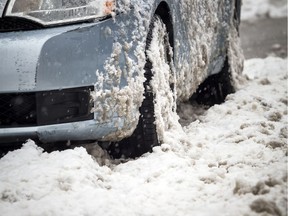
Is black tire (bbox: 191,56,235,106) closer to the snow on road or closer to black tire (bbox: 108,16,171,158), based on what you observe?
the snow on road

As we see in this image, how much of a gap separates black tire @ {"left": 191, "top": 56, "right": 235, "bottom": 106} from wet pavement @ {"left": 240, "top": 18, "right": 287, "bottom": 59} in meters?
3.70

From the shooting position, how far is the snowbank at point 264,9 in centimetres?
1468

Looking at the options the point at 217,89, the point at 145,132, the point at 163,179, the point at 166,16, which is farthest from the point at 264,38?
the point at 163,179

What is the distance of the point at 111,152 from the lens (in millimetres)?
3592

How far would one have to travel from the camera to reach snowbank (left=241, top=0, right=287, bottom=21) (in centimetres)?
1468

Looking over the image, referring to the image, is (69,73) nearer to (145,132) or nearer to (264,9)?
(145,132)

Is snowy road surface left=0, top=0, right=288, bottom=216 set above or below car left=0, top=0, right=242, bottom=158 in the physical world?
below

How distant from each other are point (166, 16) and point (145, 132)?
975 mm

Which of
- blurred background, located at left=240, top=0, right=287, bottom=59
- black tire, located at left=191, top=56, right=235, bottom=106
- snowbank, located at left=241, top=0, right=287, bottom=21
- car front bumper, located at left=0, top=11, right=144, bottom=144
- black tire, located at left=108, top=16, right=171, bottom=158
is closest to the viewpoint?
car front bumper, located at left=0, top=11, right=144, bottom=144

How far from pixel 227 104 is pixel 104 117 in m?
2.41

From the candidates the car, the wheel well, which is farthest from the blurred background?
the car

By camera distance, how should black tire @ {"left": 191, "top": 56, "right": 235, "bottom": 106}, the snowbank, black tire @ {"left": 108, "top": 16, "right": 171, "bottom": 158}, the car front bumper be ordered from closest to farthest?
the car front bumper → black tire @ {"left": 108, "top": 16, "right": 171, "bottom": 158} → black tire @ {"left": 191, "top": 56, "right": 235, "bottom": 106} → the snowbank

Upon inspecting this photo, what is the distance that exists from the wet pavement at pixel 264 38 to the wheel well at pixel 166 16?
A: 5.75 meters

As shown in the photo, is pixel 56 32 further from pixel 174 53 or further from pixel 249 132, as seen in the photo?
pixel 249 132
